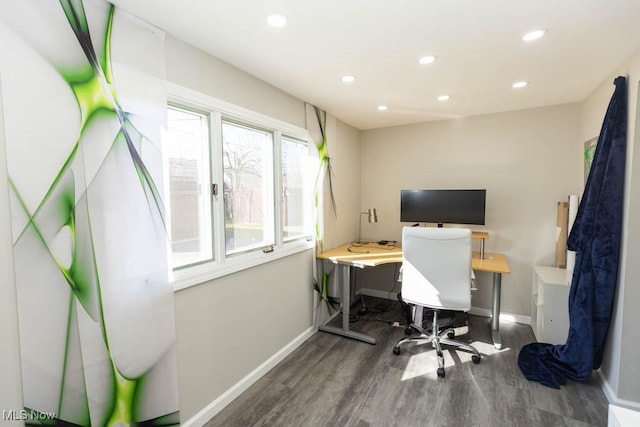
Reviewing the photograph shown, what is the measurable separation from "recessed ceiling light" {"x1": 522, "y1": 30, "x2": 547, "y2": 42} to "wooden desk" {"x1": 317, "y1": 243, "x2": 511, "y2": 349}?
1801 mm

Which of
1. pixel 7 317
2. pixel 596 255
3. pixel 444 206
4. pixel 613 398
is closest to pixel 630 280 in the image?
pixel 596 255

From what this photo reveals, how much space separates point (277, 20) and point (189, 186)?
109 centimetres

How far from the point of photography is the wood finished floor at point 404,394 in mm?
1870

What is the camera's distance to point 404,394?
6.92 ft

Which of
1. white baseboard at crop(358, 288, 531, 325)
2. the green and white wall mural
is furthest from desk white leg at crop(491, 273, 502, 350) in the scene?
the green and white wall mural

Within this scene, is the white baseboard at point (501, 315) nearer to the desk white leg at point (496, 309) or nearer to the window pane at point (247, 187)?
the desk white leg at point (496, 309)

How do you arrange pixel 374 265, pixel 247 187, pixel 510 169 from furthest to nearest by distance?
pixel 510 169 → pixel 374 265 → pixel 247 187

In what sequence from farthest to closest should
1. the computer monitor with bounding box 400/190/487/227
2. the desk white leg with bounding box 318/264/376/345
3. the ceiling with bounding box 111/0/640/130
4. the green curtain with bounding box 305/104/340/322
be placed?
the computer monitor with bounding box 400/190/487/227, the green curtain with bounding box 305/104/340/322, the desk white leg with bounding box 318/264/376/345, the ceiling with bounding box 111/0/640/130

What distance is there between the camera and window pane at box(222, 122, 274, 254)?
85.5 inches

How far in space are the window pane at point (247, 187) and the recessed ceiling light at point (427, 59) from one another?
130cm

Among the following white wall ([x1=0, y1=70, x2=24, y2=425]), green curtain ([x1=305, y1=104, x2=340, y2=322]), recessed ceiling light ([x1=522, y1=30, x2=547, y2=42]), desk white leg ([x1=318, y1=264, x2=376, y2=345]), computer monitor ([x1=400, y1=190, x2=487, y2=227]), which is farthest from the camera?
computer monitor ([x1=400, y1=190, x2=487, y2=227])

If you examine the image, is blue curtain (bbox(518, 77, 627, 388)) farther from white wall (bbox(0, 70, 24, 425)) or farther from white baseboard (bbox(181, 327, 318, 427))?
white wall (bbox(0, 70, 24, 425))

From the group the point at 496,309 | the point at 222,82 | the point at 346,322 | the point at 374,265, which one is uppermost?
the point at 222,82

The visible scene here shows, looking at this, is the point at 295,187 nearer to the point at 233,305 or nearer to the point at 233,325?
the point at 233,305
